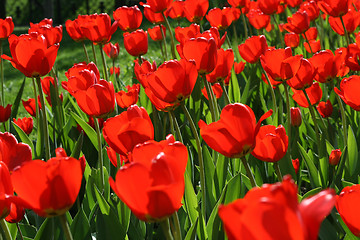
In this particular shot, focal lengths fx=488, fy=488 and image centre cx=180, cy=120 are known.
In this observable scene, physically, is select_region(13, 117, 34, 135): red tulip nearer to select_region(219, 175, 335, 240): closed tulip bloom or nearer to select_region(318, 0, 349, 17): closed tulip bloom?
select_region(318, 0, 349, 17): closed tulip bloom

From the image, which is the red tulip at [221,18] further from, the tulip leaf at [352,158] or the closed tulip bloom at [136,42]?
the tulip leaf at [352,158]

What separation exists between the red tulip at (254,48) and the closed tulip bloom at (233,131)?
118 cm

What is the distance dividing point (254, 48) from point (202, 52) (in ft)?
2.07

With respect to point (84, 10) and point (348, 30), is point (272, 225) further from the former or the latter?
point (84, 10)

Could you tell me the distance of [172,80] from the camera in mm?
1451

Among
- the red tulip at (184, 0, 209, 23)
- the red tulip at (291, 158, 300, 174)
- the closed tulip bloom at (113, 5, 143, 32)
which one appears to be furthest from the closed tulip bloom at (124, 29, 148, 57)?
the red tulip at (291, 158, 300, 174)

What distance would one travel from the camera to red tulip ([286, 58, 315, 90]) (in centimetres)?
198

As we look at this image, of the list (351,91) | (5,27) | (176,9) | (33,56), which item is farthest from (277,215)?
(176,9)

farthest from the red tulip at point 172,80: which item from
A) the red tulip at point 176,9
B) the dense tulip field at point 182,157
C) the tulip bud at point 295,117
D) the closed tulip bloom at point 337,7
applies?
the red tulip at point 176,9

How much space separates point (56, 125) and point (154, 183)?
2.09 meters

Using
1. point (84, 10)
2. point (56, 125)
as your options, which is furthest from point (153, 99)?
point (84, 10)

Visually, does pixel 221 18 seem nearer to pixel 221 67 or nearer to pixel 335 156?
pixel 221 67

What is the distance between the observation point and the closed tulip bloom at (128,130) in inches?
49.7

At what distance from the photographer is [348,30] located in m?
2.96
